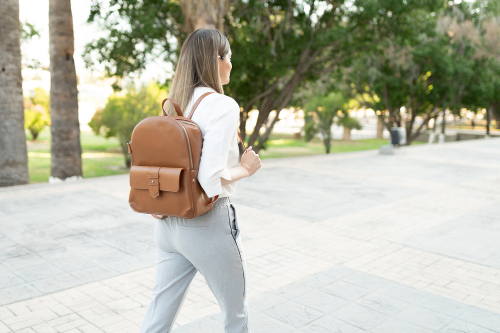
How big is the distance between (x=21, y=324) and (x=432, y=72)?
24.2 metres

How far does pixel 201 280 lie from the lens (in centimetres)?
425

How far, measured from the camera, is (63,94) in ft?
34.6

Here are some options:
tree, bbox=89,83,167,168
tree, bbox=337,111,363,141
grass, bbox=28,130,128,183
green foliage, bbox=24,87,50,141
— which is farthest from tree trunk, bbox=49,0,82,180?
tree, bbox=337,111,363,141

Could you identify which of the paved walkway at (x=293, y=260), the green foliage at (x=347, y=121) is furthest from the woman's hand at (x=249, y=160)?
the green foliage at (x=347, y=121)

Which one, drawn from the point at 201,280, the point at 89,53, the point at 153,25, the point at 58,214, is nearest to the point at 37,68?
the point at 89,53

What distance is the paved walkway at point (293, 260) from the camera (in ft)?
11.4

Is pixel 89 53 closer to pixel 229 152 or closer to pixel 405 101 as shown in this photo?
pixel 229 152

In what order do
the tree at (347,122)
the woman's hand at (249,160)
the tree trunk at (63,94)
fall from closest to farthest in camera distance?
the woman's hand at (249,160) < the tree trunk at (63,94) < the tree at (347,122)

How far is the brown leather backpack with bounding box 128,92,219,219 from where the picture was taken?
6.33ft

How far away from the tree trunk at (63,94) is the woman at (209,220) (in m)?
9.27

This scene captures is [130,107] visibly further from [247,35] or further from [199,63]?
[199,63]

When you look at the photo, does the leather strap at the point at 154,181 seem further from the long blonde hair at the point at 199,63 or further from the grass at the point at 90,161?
the grass at the point at 90,161

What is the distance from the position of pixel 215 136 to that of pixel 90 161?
22.8m

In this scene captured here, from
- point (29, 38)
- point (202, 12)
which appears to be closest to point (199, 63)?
point (202, 12)
